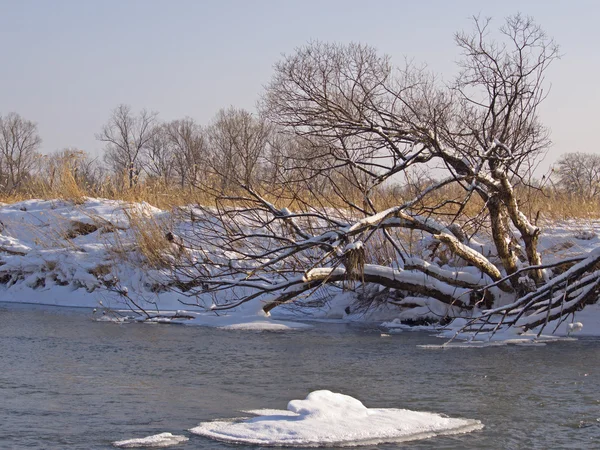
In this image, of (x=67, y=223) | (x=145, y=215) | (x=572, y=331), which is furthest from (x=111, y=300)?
(x=572, y=331)

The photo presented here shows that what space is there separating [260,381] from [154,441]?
1.88m

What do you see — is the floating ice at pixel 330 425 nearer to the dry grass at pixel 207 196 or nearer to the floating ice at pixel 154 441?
the floating ice at pixel 154 441

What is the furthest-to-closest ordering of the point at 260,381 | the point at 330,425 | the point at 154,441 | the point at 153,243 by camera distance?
the point at 153,243, the point at 260,381, the point at 330,425, the point at 154,441

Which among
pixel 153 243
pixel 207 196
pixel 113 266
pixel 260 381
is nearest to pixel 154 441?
pixel 260 381

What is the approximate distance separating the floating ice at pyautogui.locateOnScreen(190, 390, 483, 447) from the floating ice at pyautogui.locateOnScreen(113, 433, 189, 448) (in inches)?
7.4

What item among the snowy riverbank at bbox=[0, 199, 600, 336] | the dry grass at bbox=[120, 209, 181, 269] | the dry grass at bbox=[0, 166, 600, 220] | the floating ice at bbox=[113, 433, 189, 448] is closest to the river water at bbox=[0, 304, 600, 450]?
the floating ice at bbox=[113, 433, 189, 448]

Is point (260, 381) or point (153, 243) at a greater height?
point (153, 243)

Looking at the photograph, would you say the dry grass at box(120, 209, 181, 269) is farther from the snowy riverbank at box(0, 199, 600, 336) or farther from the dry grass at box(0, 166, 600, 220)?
the dry grass at box(0, 166, 600, 220)

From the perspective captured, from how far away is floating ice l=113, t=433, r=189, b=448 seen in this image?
380 centimetres

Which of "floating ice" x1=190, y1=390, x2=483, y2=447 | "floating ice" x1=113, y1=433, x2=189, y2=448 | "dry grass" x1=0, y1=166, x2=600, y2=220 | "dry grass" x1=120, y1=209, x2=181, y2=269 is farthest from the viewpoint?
"dry grass" x1=120, y1=209, x2=181, y2=269

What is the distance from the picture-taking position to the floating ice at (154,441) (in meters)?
3.80

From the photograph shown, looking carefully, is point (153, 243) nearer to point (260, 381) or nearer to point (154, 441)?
point (260, 381)

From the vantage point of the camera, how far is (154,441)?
386 centimetres

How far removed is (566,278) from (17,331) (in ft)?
18.4
